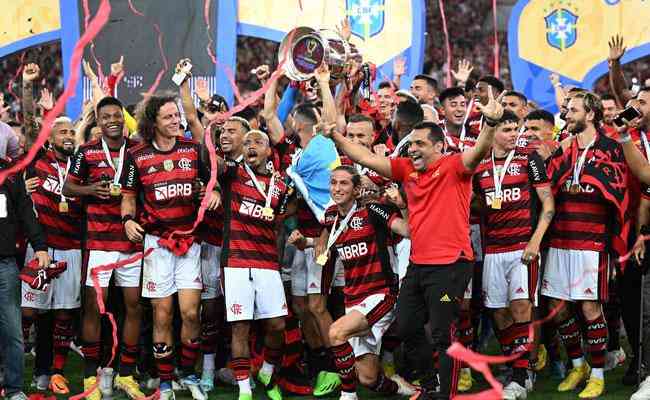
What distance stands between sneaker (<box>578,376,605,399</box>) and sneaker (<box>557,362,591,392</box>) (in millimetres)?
218

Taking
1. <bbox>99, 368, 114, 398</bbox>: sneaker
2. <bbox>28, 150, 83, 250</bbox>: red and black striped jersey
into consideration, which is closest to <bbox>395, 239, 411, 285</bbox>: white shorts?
<bbox>99, 368, 114, 398</bbox>: sneaker

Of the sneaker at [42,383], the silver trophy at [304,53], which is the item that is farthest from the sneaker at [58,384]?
the silver trophy at [304,53]

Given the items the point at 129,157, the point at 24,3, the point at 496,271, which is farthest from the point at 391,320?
the point at 24,3

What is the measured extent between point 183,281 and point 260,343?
Result: 1070 mm

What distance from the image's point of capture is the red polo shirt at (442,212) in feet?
23.3

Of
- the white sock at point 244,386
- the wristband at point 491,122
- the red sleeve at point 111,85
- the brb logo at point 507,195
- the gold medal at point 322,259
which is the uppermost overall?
the red sleeve at point 111,85

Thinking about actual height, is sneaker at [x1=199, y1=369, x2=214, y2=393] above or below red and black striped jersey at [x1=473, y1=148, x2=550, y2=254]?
below

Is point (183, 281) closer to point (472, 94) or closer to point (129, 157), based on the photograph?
point (129, 157)

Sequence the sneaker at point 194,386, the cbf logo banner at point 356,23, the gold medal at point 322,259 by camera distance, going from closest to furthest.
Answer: the gold medal at point 322,259 < the sneaker at point 194,386 < the cbf logo banner at point 356,23

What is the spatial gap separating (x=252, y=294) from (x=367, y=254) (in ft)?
2.84

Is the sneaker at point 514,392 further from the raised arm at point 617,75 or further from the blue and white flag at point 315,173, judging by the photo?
the raised arm at point 617,75

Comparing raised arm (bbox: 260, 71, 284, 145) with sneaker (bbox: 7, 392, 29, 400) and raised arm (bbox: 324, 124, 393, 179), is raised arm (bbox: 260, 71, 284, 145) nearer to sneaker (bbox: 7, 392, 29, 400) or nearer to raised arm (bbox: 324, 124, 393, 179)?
raised arm (bbox: 324, 124, 393, 179)

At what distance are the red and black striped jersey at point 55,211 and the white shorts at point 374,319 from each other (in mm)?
2284

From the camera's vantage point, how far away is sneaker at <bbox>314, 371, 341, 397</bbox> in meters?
8.34
